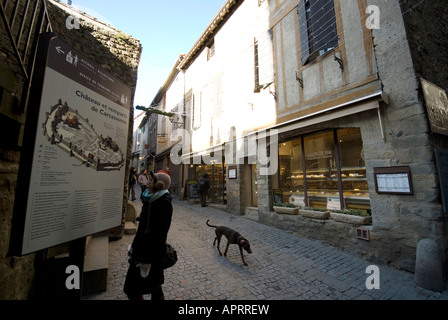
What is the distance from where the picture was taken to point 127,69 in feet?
17.4

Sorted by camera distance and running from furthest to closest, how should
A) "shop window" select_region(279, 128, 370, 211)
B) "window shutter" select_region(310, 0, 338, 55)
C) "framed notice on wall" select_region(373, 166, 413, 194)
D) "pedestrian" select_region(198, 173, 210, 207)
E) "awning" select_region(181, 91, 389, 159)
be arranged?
"pedestrian" select_region(198, 173, 210, 207)
"window shutter" select_region(310, 0, 338, 55)
"shop window" select_region(279, 128, 370, 211)
"awning" select_region(181, 91, 389, 159)
"framed notice on wall" select_region(373, 166, 413, 194)

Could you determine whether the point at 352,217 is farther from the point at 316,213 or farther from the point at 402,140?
the point at 402,140

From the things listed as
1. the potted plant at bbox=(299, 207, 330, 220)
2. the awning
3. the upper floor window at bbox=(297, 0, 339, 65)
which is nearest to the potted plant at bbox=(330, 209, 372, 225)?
the potted plant at bbox=(299, 207, 330, 220)

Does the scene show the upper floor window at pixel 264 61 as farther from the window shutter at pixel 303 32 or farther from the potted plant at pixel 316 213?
the potted plant at pixel 316 213

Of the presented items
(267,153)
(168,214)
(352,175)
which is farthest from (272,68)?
(168,214)

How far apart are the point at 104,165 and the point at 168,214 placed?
0.90 meters

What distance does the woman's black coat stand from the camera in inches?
85.8

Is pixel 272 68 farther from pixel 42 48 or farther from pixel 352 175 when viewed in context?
pixel 42 48

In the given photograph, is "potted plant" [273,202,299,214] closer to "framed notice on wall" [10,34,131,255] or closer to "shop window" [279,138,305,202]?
"shop window" [279,138,305,202]

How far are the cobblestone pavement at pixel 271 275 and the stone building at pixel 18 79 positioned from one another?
40.8 inches

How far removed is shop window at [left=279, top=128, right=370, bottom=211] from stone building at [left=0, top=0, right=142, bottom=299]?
619 centimetres

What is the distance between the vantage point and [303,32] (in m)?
5.89

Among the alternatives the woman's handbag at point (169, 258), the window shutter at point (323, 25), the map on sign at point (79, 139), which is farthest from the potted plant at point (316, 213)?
the map on sign at point (79, 139)

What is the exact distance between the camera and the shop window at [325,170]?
515 cm
